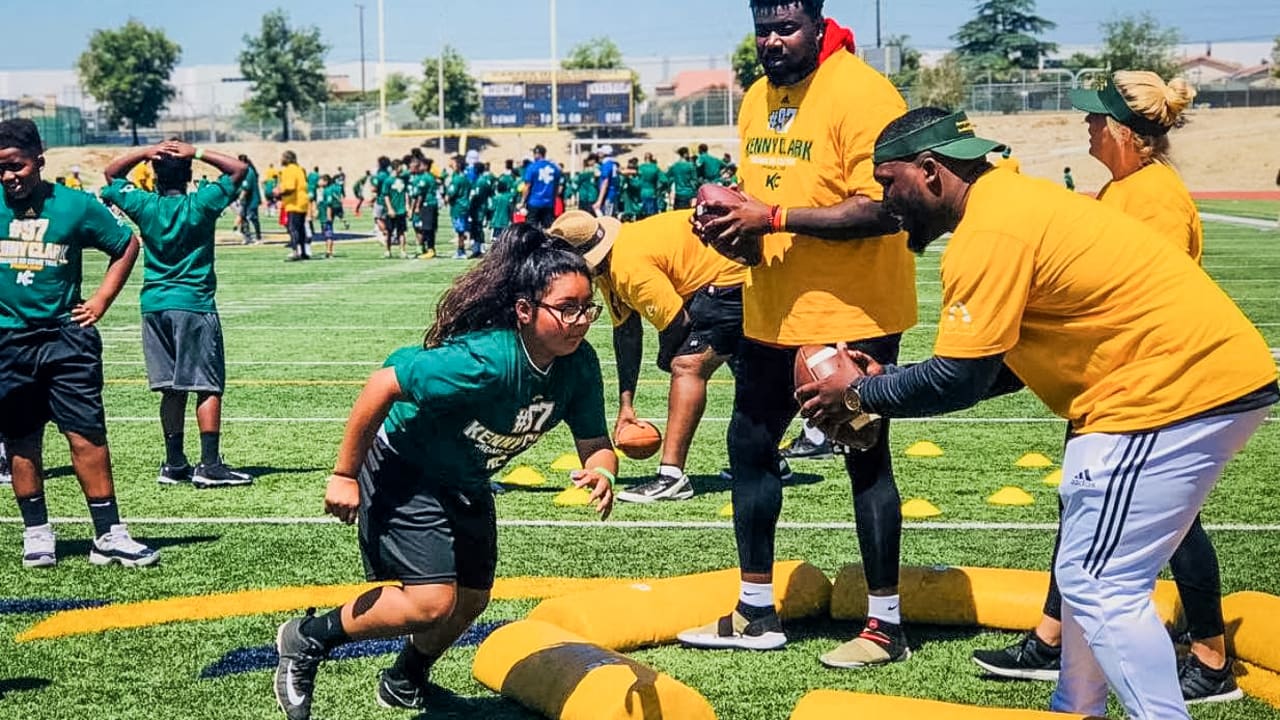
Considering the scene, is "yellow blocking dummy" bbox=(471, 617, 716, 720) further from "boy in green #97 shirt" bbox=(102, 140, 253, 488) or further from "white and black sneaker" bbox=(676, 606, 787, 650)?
"boy in green #97 shirt" bbox=(102, 140, 253, 488)

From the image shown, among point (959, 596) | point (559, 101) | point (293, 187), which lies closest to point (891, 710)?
point (959, 596)

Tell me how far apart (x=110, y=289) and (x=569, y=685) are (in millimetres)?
3747

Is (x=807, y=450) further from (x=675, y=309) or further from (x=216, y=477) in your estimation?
(x=216, y=477)

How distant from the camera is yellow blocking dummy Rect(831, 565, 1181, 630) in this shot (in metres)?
5.59

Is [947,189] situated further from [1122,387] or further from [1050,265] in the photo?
[1122,387]

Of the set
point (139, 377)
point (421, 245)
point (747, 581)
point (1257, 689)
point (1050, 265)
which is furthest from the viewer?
point (421, 245)

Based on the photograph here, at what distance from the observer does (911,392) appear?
3.97m

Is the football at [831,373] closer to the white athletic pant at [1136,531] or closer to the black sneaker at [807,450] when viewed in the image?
the white athletic pant at [1136,531]

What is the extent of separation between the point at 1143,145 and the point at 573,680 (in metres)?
→ 2.53

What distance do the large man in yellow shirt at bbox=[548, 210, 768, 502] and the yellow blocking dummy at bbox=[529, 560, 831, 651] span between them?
1717 millimetres

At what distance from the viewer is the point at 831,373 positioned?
4.32 meters

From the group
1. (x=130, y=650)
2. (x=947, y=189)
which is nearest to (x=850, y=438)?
(x=947, y=189)

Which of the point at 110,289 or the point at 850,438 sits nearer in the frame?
the point at 850,438

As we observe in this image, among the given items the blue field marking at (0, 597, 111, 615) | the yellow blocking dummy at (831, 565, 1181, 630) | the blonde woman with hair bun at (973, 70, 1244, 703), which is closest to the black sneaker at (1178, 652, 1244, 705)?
the blonde woman with hair bun at (973, 70, 1244, 703)
